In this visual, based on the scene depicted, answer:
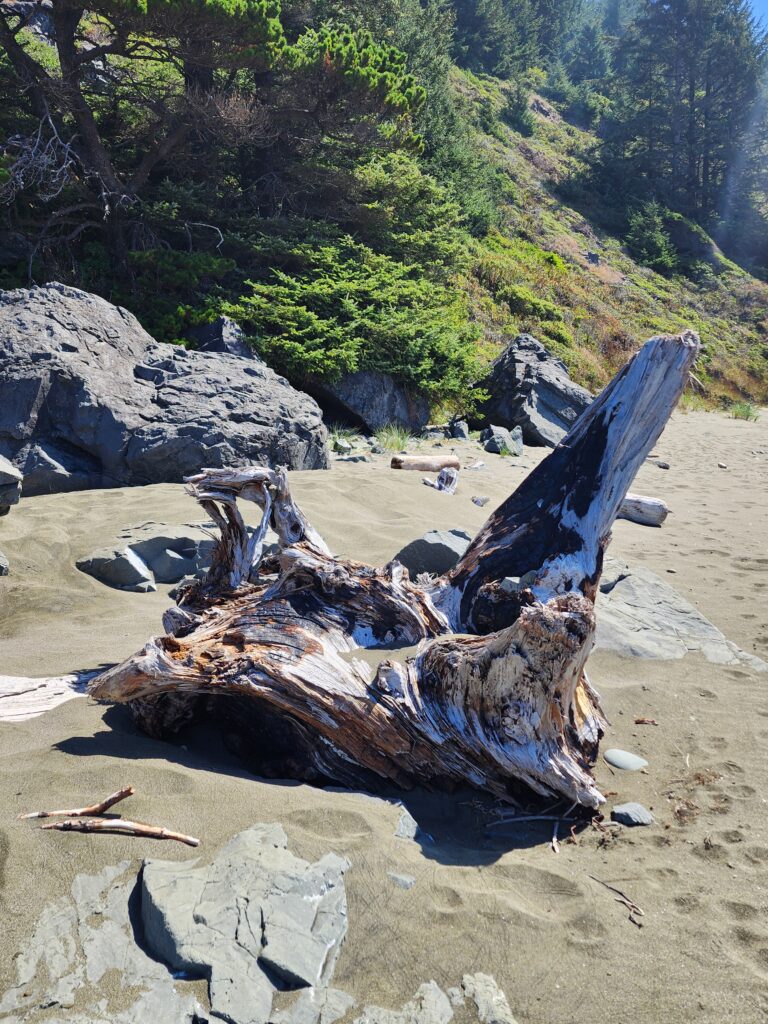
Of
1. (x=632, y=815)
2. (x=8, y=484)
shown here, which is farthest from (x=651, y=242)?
(x=632, y=815)

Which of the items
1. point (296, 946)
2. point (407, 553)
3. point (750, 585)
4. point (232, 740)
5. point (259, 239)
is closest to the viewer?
point (296, 946)

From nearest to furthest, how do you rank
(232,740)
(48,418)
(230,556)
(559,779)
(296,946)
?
1. (296,946)
2. (559,779)
3. (232,740)
4. (230,556)
5. (48,418)

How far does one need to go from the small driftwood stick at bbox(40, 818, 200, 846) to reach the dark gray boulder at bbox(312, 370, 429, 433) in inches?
362

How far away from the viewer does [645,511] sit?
291 inches

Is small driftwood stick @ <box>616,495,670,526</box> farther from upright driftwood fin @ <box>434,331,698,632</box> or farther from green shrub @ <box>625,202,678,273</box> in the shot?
green shrub @ <box>625,202,678,273</box>

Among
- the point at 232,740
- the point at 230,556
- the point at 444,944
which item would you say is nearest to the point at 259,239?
the point at 230,556

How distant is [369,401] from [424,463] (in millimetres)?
2983

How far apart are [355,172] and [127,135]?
4.25 metres

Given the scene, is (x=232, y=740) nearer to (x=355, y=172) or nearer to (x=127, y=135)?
(x=127, y=135)

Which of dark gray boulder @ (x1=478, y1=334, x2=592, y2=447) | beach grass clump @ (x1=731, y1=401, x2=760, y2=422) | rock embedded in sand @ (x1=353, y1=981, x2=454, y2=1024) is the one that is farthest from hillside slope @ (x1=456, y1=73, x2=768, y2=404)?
rock embedded in sand @ (x1=353, y1=981, x2=454, y2=1024)

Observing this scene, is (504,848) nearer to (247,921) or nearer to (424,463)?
(247,921)

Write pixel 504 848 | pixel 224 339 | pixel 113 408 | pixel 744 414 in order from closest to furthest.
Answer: pixel 504 848
pixel 113 408
pixel 224 339
pixel 744 414

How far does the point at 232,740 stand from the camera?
3105 millimetres

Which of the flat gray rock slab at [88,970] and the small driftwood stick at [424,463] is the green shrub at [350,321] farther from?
the flat gray rock slab at [88,970]
